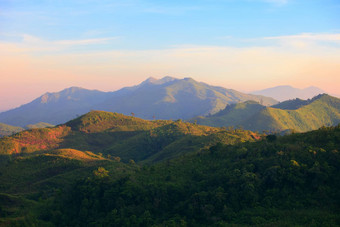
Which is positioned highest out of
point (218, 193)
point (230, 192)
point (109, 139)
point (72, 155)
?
point (218, 193)

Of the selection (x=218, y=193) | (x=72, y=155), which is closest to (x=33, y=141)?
(x=72, y=155)

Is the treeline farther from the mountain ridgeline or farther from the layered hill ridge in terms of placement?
the layered hill ridge

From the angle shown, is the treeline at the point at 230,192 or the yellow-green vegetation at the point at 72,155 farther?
the yellow-green vegetation at the point at 72,155

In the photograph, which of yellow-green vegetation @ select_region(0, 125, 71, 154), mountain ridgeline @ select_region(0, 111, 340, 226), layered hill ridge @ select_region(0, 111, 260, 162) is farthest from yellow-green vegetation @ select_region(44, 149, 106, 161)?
yellow-green vegetation @ select_region(0, 125, 71, 154)

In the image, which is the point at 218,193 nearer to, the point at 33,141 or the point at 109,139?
the point at 109,139

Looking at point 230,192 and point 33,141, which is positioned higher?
point 33,141

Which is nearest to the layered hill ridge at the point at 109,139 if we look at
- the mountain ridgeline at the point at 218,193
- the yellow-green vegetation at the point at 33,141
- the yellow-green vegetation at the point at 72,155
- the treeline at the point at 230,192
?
the yellow-green vegetation at the point at 33,141

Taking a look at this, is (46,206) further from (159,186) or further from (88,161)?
(88,161)

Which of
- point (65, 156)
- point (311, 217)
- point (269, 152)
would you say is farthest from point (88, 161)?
point (311, 217)

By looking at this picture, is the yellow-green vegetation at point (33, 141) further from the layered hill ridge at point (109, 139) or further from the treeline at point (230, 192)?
the treeline at point (230, 192)
